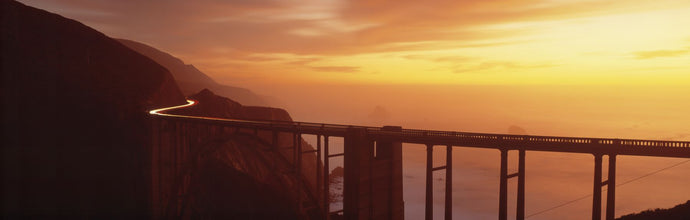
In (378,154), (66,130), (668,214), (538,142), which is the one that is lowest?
(668,214)

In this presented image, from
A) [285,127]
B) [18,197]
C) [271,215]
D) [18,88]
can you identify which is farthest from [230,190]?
[18,88]

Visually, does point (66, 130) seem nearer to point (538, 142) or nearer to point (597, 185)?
point (538, 142)

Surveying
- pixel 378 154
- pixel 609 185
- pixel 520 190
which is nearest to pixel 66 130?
pixel 378 154

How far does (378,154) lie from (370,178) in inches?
86.8

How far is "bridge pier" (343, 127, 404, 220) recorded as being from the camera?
27922 mm

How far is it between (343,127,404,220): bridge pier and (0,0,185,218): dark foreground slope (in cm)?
2285

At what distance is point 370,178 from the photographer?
28781mm

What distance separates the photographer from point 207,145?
120 feet

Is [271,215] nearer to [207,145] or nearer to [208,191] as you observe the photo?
[208,191]

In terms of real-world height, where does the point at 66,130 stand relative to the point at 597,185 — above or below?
above

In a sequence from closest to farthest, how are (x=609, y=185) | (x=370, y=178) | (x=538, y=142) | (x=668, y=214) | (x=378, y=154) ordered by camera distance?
(x=609, y=185), (x=538, y=142), (x=668, y=214), (x=370, y=178), (x=378, y=154)

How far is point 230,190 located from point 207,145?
16431 millimetres

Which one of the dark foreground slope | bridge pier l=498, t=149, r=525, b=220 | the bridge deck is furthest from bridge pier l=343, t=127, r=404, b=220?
the dark foreground slope

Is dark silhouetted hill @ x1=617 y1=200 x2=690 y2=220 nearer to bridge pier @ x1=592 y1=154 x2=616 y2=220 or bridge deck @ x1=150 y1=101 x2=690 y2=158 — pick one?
bridge deck @ x1=150 y1=101 x2=690 y2=158
